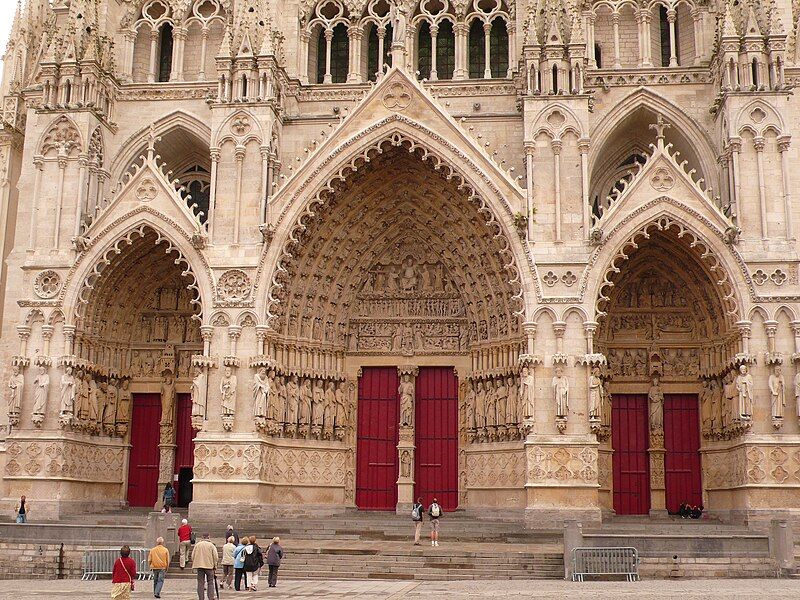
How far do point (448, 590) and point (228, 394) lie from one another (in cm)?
951

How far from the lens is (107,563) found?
60.4 ft

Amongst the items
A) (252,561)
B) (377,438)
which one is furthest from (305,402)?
(252,561)

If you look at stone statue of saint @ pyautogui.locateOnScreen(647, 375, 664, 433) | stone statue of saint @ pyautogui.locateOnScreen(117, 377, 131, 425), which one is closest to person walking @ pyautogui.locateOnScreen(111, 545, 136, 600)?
stone statue of saint @ pyautogui.locateOnScreen(117, 377, 131, 425)

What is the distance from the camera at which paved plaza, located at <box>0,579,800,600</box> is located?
14.9 m

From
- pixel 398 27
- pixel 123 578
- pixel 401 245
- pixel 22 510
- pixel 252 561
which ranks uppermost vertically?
pixel 398 27

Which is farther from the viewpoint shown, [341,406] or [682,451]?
[341,406]

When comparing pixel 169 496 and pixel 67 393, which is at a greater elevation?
pixel 67 393

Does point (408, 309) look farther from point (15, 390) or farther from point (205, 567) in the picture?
point (205, 567)

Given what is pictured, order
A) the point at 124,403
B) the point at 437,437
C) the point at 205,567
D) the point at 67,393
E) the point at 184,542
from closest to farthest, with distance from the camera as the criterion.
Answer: the point at 205,567, the point at 184,542, the point at 67,393, the point at 437,437, the point at 124,403

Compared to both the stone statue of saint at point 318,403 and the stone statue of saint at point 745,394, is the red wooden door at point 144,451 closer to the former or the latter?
the stone statue of saint at point 318,403

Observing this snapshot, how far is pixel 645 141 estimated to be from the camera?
27219 mm

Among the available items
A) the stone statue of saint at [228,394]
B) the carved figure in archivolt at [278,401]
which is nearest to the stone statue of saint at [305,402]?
the carved figure in archivolt at [278,401]

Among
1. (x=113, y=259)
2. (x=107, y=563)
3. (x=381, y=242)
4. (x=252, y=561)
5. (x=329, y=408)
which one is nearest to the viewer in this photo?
(x=252, y=561)

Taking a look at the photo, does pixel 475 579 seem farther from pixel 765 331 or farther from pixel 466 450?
pixel 765 331
